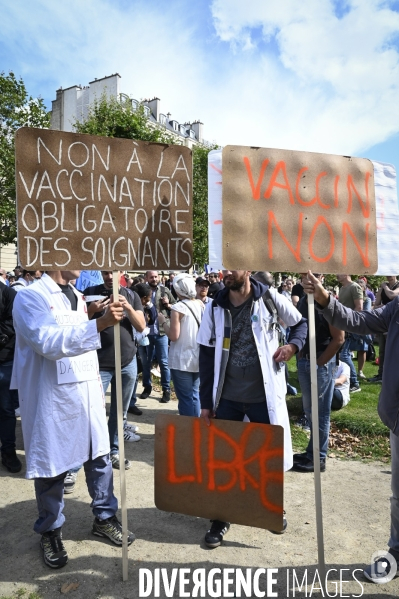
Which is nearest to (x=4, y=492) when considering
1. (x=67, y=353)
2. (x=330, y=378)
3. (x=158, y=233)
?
(x=67, y=353)

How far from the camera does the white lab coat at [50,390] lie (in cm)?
273

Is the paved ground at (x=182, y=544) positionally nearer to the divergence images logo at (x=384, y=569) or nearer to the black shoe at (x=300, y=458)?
the divergence images logo at (x=384, y=569)

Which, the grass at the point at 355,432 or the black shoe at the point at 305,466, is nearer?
the black shoe at the point at 305,466

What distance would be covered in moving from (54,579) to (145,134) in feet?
68.3

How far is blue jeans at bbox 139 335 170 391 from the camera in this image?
7.23 metres

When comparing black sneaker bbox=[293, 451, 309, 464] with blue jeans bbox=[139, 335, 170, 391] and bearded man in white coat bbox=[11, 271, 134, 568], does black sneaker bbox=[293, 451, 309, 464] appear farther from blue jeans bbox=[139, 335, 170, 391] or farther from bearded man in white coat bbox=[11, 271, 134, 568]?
blue jeans bbox=[139, 335, 170, 391]

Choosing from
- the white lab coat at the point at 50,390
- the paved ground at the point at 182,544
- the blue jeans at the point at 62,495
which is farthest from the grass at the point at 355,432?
the white lab coat at the point at 50,390

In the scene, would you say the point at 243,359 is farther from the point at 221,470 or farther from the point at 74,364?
the point at 74,364

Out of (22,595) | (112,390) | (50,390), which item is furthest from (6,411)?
(22,595)

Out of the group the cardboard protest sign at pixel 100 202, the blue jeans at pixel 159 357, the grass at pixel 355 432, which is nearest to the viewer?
the cardboard protest sign at pixel 100 202

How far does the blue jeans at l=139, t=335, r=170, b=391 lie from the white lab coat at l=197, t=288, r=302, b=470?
3908mm

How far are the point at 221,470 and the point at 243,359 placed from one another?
0.77m

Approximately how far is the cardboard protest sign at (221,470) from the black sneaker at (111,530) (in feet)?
1.13

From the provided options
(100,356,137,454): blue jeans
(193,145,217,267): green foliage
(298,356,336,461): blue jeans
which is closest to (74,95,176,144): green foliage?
(193,145,217,267): green foliage
